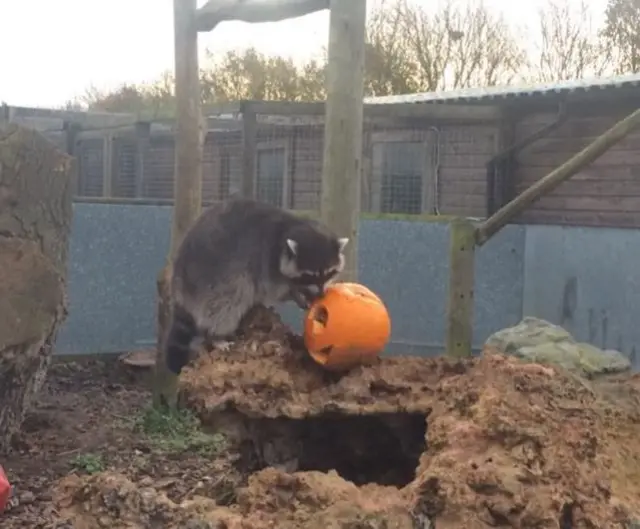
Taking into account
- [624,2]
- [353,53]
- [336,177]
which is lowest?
[336,177]

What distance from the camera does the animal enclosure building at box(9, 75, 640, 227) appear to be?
10906mm

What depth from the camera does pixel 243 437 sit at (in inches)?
120

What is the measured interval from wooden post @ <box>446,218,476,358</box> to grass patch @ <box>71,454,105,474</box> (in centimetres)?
218

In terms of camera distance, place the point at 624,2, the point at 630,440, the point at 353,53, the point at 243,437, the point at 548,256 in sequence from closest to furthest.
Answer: the point at 630,440, the point at 243,437, the point at 353,53, the point at 548,256, the point at 624,2

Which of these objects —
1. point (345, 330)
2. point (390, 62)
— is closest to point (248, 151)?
point (345, 330)

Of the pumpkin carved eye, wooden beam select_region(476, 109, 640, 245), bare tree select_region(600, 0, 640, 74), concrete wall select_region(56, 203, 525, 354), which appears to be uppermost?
bare tree select_region(600, 0, 640, 74)

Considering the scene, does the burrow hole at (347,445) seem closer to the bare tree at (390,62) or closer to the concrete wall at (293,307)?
the concrete wall at (293,307)

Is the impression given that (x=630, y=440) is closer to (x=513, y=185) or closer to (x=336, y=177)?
(x=336, y=177)

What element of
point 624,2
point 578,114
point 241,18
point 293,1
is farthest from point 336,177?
point 624,2

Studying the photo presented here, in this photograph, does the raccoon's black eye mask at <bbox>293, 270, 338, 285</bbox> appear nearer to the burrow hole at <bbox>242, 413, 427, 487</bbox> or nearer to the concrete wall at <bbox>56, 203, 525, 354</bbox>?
the burrow hole at <bbox>242, 413, 427, 487</bbox>

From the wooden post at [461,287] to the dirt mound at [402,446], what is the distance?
1.68 m

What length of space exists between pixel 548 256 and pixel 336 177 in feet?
16.8

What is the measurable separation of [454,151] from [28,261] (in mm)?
7361

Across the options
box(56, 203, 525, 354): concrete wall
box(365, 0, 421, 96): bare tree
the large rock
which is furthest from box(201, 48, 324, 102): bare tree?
the large rock
